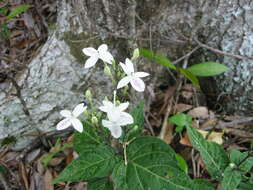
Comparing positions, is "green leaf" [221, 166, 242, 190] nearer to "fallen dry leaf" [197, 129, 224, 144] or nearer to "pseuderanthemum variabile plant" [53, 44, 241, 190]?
"pseuderanthemum variabile plant" [53, 44, 241, 190]

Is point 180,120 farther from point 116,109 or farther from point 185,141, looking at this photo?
point 116,109

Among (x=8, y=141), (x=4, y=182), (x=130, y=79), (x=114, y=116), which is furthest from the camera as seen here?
(x=8, y=141)

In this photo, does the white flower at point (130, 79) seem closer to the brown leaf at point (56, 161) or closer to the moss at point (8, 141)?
the brown leaf at point (56, 161)

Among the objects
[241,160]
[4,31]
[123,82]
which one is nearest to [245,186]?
[241,160]

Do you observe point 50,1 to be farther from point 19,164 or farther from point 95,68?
point 19,164

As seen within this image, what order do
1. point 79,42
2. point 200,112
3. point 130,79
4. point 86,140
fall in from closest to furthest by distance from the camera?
point 130,79, point 86,140, point 79,42, point 200,112

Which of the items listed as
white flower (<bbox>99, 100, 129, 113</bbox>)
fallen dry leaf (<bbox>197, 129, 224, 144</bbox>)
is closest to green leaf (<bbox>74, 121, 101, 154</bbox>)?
white flower (<bbox>99, 100, 129, 113</bbox>)

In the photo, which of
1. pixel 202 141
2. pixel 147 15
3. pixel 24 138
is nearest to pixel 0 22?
pixel 24 138
